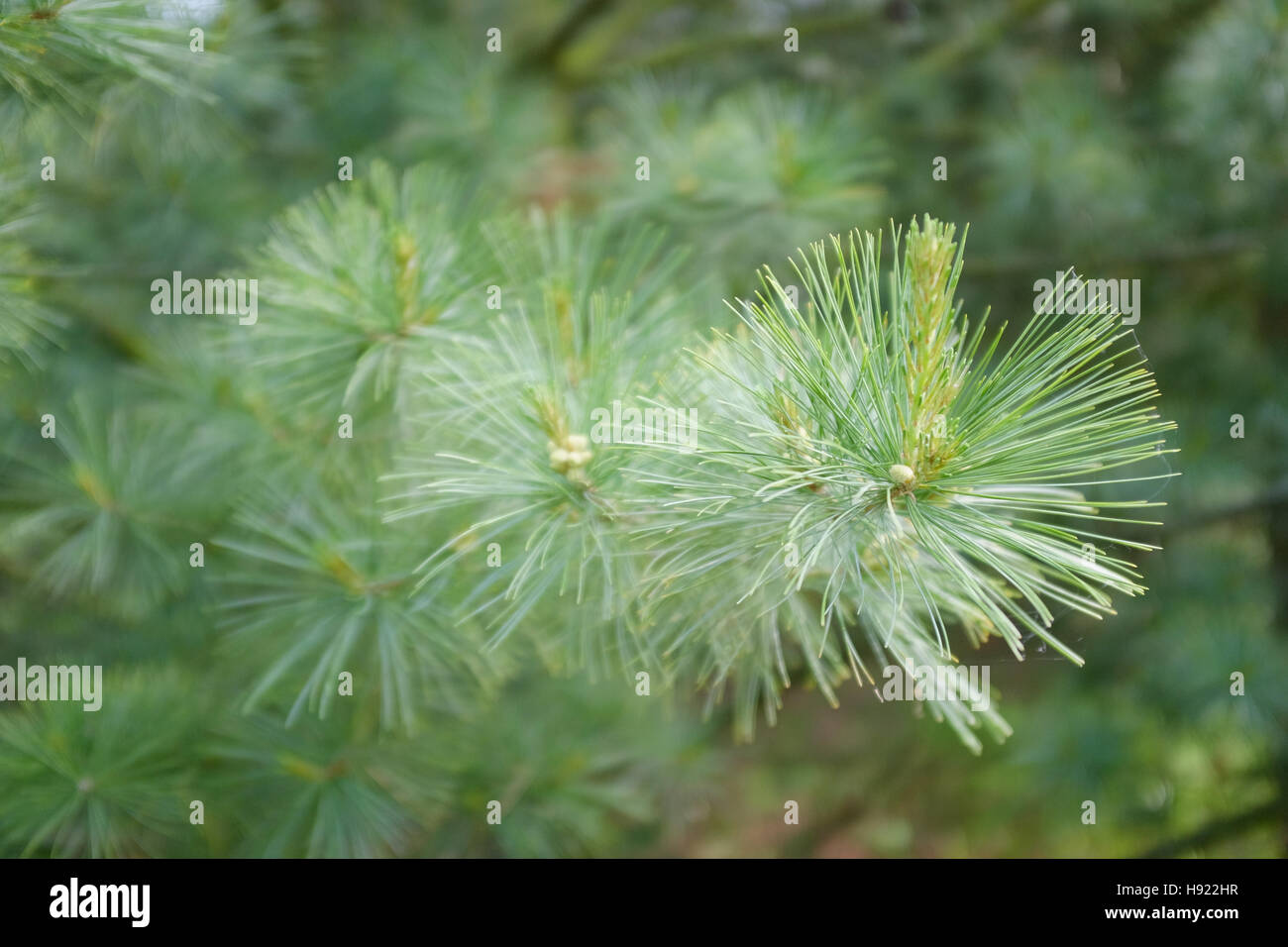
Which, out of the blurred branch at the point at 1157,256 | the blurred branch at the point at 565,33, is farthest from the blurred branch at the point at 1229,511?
the blurred branch at the point at 565,33

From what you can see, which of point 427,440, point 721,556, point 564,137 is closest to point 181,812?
point 427,440

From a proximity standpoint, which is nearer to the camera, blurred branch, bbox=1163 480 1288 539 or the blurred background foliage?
the blurred background foliage

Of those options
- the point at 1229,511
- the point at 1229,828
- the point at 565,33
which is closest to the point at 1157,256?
the point at 1229,511

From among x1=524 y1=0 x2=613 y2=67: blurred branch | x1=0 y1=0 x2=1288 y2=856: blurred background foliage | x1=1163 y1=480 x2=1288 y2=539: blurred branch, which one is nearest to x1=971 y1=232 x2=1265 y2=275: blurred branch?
x1=0 y1=0 x2=1288 y2=856: blurred background foliage

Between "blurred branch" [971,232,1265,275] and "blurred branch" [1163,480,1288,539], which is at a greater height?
"blurred branch" [971,232,1265,275]

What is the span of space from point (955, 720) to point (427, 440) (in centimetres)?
48

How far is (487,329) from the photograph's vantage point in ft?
2.37

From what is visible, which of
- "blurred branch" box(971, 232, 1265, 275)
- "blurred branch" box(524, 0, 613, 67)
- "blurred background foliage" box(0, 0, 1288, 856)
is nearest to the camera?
"blurred background foliage" box(0, 0, 1288, 856)

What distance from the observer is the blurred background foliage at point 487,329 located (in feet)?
2.45

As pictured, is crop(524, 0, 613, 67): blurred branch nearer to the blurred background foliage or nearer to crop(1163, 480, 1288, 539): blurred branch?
the blurred background foliage

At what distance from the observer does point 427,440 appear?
2.37 ft

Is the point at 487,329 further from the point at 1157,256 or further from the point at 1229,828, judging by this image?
the point at 1229,828

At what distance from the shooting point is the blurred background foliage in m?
0.75

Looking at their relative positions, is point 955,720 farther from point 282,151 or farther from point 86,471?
point 282,151
